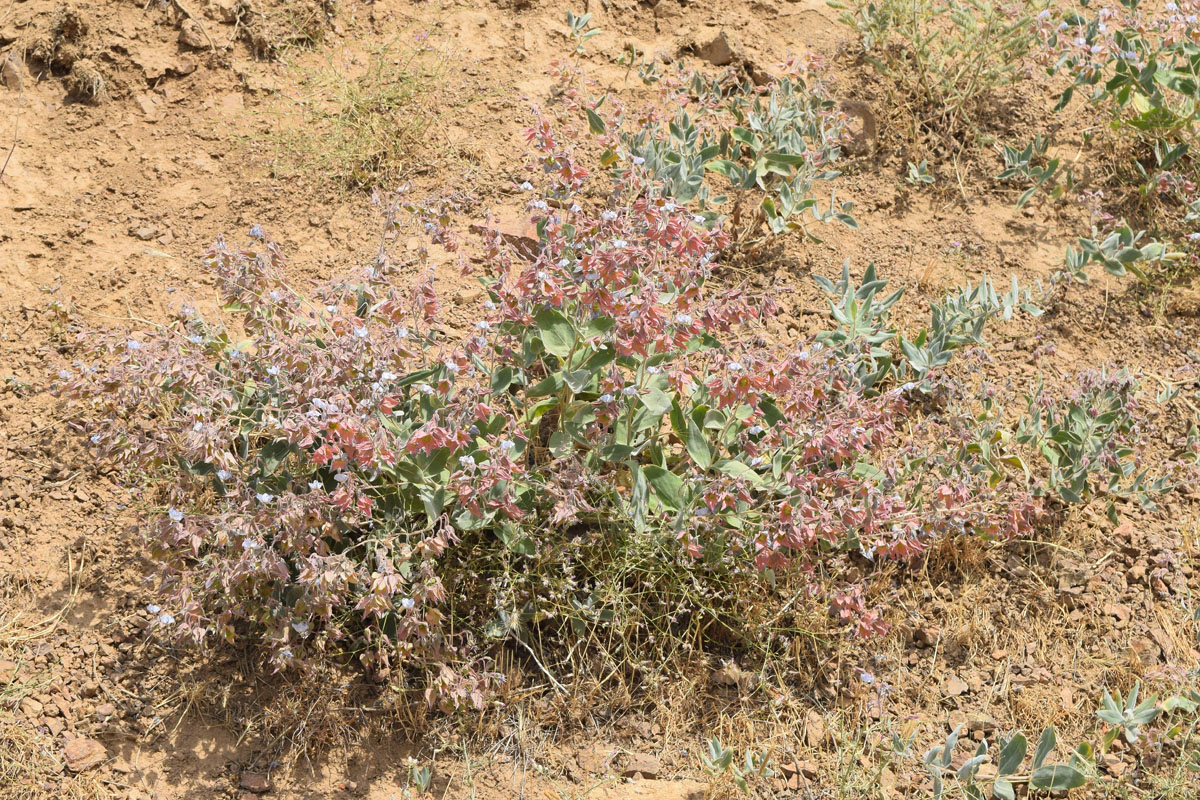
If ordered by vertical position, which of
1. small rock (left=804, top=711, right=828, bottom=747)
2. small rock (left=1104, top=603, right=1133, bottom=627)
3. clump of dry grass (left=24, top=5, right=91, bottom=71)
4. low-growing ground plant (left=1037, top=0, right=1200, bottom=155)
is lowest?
small rock (left=804, top=711, right=828, bottom=747)

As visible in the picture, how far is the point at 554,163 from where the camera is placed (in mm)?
3391

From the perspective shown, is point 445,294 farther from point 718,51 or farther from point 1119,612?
point 1119,612

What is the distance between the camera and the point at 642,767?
307 centimetres

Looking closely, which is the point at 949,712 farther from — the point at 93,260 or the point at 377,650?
the point at 93,260

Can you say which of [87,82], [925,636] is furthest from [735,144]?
[87,82]

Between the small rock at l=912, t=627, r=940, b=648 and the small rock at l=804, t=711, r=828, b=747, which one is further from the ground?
the small rock at l=912, t=627, r=940, b=648

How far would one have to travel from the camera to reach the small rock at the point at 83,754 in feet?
9.62

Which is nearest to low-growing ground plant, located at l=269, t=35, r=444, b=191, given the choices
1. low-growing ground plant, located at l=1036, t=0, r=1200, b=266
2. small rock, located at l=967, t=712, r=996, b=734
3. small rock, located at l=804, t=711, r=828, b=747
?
small rock, located at l=804, t=711, r=828, b=747

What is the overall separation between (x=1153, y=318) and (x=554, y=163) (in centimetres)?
255

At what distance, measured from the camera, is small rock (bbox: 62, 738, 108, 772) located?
2.93 metres

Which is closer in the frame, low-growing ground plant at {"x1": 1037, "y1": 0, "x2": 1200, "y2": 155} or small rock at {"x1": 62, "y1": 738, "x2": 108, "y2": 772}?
small rock at {"x1": 62, "y1": 738, "x2": 108, "y2": 772}

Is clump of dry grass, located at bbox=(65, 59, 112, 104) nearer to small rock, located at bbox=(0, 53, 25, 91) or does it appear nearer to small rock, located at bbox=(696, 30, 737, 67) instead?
small rock, located at bbox=(0, 53, 25, 91)

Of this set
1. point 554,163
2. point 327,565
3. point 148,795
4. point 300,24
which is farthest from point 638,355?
point 300,24

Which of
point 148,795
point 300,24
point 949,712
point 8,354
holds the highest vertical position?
point 300,24
